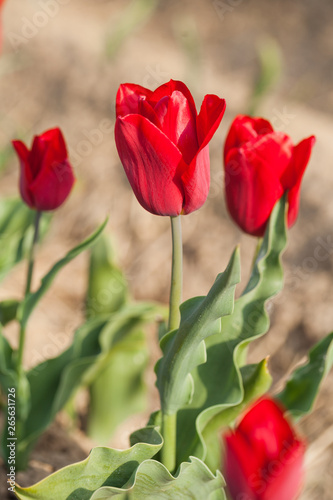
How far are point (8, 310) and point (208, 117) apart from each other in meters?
0.67

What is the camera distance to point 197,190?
71 cm

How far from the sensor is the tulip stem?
2.40ft

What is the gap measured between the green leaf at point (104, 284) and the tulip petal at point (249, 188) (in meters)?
0.48

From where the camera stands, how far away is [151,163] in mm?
688

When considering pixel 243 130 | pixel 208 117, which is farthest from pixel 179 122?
pixel 243 130

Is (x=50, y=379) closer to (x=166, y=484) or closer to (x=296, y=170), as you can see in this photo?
(x=166, y=484)

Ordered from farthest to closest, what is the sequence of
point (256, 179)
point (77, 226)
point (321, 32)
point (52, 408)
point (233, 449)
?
point (321, 32), point (77, 226), point (52, 408), point (256, 179), point (233, 449)

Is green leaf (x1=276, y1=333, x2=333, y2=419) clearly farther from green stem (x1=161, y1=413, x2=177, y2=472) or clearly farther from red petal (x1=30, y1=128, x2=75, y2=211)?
red petal (x1=30, y1=128, x2=75, y2=211)

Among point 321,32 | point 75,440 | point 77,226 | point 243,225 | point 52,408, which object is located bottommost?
point 75,440

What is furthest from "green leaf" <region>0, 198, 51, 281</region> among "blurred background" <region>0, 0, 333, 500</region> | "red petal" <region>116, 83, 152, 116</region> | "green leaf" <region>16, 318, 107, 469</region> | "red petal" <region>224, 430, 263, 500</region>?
"red petal" <region>224, 430, 263, 500</region>

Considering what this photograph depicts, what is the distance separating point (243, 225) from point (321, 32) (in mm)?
3535

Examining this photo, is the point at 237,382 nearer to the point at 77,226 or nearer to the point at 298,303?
the point at 298,303

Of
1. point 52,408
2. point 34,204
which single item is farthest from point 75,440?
point 34,204

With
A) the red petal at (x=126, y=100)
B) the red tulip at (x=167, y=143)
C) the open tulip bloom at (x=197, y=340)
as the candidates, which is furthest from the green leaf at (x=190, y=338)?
the red petal at (x=126, y=100)
